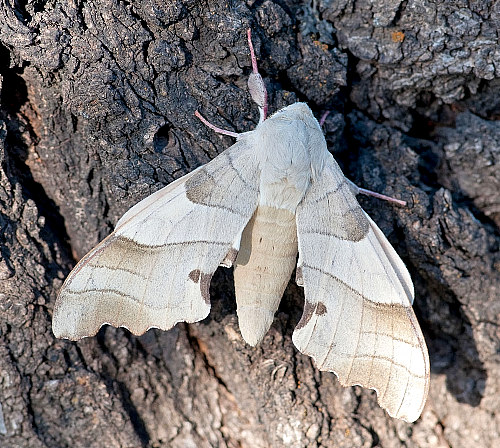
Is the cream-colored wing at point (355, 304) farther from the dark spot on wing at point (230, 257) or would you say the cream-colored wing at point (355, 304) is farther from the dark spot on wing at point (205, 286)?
the dark spot on wing at point (205, 286)

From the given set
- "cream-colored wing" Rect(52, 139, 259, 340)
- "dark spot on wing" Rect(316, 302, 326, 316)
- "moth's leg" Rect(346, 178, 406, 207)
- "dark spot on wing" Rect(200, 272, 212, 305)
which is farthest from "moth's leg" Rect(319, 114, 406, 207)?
"dark spot on wing" Rect(200, 272, 212, 305)

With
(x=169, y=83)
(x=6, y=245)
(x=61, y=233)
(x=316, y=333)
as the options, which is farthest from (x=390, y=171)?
(x=6, y=245)

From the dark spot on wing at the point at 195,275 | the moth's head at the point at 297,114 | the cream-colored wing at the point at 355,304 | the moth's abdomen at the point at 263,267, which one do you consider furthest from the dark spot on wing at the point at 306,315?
the moth's head at the point at 297,114

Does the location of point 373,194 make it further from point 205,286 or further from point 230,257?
point 205,286

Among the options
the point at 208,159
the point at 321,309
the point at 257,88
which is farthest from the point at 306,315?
the point at 257,88

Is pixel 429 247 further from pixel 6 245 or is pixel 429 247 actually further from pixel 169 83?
pixel 6 245
